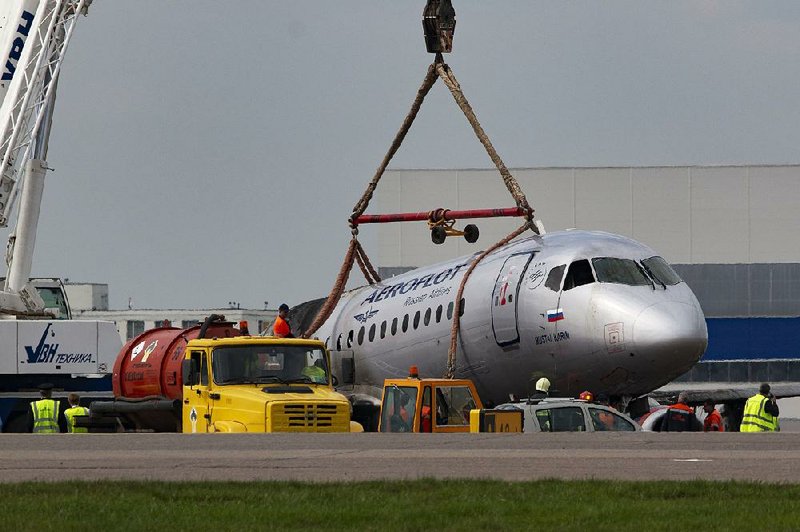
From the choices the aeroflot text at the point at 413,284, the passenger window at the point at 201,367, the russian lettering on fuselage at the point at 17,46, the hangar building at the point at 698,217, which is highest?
the russian lettering on fuselage at the point at 17,46

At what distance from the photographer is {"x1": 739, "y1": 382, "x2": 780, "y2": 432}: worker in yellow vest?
29.6 metres

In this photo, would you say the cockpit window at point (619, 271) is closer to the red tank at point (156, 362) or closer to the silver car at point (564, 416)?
the silver car at point (564, 416)

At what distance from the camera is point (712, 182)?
78.5 metres

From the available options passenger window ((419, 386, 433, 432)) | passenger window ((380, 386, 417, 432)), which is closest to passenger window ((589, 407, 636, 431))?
passenger window ((419, 386, 433, 432))

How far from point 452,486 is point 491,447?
5.08 m

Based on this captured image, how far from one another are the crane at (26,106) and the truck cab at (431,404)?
17714mm

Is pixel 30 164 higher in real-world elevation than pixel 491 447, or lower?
higher

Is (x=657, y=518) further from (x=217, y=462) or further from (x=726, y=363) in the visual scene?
(x=726, y=363)

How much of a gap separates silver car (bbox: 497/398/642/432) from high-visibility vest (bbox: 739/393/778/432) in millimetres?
4340

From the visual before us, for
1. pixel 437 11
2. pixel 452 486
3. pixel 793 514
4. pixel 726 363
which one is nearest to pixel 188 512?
pixel 452 486

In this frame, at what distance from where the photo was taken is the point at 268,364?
2756 centimetres

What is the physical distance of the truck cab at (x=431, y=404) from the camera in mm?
27812

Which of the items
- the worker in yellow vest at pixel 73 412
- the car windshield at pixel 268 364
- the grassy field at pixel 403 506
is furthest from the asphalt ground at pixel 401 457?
the worker in yellow vest at pixel 73 412

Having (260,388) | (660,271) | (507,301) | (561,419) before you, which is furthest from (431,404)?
(660,271)
